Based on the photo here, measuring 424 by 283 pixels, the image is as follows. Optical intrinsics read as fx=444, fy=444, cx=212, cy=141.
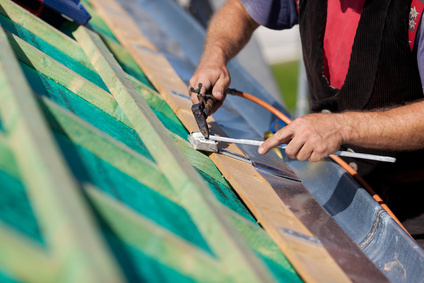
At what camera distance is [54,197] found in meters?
0.89

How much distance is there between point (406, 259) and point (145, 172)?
3.86 feet

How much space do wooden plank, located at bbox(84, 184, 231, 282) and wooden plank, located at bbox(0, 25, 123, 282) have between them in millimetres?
101

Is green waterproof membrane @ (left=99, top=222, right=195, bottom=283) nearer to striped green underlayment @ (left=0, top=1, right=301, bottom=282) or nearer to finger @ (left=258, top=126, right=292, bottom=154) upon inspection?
striped green underlayment @ (left=0, top=1, right=301, bottom=282)

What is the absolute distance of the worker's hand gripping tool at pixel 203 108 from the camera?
205cm

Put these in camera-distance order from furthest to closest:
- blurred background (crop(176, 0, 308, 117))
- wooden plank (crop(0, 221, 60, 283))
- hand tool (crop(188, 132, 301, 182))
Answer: blurred background (crop(176, 0, 308, 117)) < hand tool (crop(188, 132, 301, 182)) < wooden plank (crop(0, 221, 60, 283))

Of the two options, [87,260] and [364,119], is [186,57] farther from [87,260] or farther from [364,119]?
[87,260]

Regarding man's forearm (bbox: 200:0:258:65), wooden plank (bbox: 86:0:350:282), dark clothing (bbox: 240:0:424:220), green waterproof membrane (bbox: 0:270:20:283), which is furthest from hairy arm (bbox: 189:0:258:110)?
green waterproof membrane (bbox: 0:270:20:283)

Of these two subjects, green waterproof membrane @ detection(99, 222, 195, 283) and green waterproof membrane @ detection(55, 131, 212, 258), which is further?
green waterproof membrane @ detection(55, 131, 212, 258)

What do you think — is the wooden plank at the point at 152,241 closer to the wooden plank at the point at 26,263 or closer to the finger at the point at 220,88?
the wooden plank at the point at 26,263

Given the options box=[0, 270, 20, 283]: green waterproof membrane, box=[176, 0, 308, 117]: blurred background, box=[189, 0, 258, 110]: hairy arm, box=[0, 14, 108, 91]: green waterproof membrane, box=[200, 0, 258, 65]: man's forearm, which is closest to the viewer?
box=[0, 270, 20, 283]: green waterproof membrane

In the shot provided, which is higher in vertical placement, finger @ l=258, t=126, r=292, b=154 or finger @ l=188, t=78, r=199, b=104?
finger @ l=258, t=126, r=292, b=154

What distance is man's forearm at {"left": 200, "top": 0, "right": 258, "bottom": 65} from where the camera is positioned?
2850 millimetres

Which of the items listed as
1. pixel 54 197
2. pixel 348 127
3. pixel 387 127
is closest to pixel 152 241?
pixel 54 197

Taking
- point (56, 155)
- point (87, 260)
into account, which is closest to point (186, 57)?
point (56, 155)
